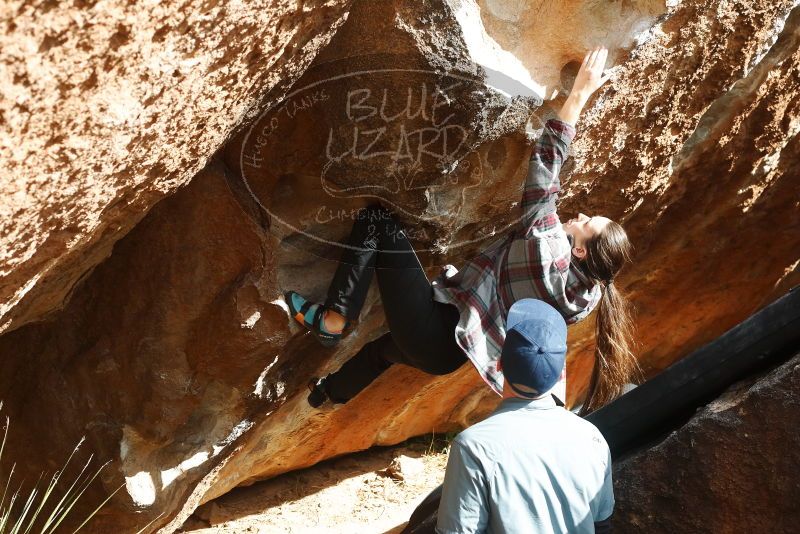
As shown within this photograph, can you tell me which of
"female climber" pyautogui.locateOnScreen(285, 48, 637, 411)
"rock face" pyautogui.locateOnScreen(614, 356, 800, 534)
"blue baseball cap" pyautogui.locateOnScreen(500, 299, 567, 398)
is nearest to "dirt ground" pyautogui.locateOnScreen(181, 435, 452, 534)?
"female climber" pyautogui.locateOnScreen(285, 48, 637, 411)

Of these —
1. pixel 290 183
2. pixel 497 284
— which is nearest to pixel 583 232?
pixel 497 284

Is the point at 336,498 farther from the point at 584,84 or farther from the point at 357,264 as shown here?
the point at 584,84

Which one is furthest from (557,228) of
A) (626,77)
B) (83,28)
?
(83,28)

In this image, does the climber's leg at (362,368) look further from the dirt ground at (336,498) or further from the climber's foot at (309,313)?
the dirt ground at (336,498)

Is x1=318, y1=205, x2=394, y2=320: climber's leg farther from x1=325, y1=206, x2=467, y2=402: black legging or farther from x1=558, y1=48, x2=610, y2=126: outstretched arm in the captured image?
x1=558, y1=48, x2=610, y2=126: outstretched arm

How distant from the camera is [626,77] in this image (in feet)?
9.35

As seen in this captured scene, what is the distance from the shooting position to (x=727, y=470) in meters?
2.70

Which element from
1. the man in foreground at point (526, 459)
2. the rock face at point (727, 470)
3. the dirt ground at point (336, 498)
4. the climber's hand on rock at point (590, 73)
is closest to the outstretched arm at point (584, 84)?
the climber's hand on rock at point (590, 73)

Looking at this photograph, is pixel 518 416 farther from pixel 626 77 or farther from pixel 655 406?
pixel 626 77

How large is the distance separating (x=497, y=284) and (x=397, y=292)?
0.36 m

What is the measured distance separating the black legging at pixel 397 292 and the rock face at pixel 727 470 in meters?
0.78

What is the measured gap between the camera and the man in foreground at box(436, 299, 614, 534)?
2172mm

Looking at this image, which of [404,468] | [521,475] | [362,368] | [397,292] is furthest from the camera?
[404,468]

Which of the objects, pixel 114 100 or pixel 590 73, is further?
pixel 590 73
